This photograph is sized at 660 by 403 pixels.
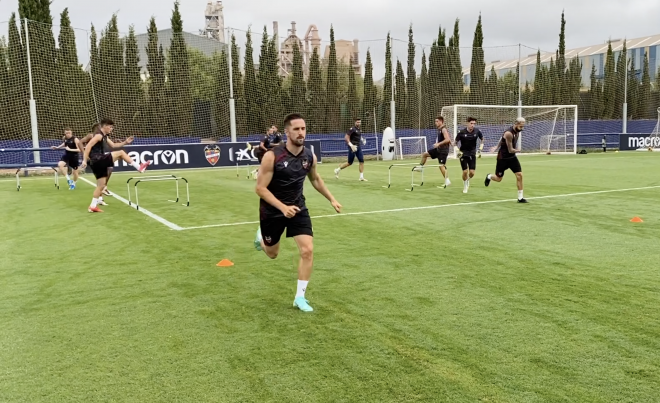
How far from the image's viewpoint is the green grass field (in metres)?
3.76

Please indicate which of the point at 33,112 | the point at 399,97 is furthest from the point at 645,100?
the point at 33,112

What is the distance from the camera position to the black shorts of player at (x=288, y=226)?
5431 millimetres

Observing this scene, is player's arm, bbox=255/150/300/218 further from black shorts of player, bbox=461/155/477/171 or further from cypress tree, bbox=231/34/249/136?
cypress tree, bbox=231/34/249/136

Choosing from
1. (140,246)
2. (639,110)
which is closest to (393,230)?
(140,246)

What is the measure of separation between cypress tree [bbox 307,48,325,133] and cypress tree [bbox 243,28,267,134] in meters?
4.32

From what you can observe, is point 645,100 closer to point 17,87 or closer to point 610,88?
point 610,88

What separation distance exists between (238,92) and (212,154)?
551 centimetres

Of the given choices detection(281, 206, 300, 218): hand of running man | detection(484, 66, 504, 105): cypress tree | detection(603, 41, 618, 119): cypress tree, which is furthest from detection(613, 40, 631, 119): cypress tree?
detection(281, 206, 300, 218): hand of running man

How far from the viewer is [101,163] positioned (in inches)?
496

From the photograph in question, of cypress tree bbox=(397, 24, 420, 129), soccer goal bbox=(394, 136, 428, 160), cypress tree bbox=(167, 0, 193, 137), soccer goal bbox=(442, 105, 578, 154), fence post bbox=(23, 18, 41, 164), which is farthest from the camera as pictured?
cypress tree bbox=(397, 24, 420, 129)

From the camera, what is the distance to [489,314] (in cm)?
512

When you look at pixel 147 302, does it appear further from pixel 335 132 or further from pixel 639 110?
pixel 639 110

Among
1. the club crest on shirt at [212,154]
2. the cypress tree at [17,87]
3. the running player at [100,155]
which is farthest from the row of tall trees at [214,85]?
the running player at [100,155]

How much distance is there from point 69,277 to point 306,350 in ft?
12.2
